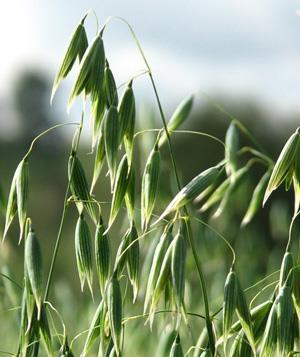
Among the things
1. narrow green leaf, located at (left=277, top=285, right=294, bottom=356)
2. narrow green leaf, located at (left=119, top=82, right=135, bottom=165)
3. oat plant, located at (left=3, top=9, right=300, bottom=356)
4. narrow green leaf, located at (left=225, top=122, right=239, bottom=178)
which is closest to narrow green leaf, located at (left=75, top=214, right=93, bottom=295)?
oat plant, located at (left=3, top=9, right=300, bottom=356)

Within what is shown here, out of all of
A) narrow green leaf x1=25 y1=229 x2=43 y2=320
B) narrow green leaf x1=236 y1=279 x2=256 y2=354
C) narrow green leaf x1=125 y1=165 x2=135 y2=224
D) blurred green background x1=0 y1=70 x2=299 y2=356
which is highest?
narrow green leaf x1=125 y1=165 x2=135 y2=224

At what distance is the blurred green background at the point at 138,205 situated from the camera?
223cm

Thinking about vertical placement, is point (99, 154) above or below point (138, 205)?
above

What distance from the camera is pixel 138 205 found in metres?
3.18

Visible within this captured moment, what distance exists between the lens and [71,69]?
51.0 inches

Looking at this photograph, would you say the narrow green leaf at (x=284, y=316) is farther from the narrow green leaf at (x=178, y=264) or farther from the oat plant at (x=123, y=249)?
the narrow green leaf at (x=178, y=264)

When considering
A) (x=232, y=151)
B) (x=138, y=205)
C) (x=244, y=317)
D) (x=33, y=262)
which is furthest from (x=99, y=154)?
(x=138, y=205)

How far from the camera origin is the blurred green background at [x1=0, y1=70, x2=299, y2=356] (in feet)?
7.30

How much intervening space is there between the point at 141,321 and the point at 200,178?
1.14m

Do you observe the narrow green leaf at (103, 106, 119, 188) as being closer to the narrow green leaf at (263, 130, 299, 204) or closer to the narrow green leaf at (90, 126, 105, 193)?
the narrow green leaf at (90, 126, 105, 193)

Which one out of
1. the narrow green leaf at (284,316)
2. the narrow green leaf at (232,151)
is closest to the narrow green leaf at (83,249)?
the narrow green leaf at (284,316)

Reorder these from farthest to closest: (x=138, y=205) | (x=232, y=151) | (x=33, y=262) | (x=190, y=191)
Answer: (x=138, y=205) < (x=232, y=151) < (x=33, y=262) < (x=190, y=191)

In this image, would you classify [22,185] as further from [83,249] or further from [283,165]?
[283,165]

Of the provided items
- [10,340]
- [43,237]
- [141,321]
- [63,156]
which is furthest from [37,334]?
[63,156]
